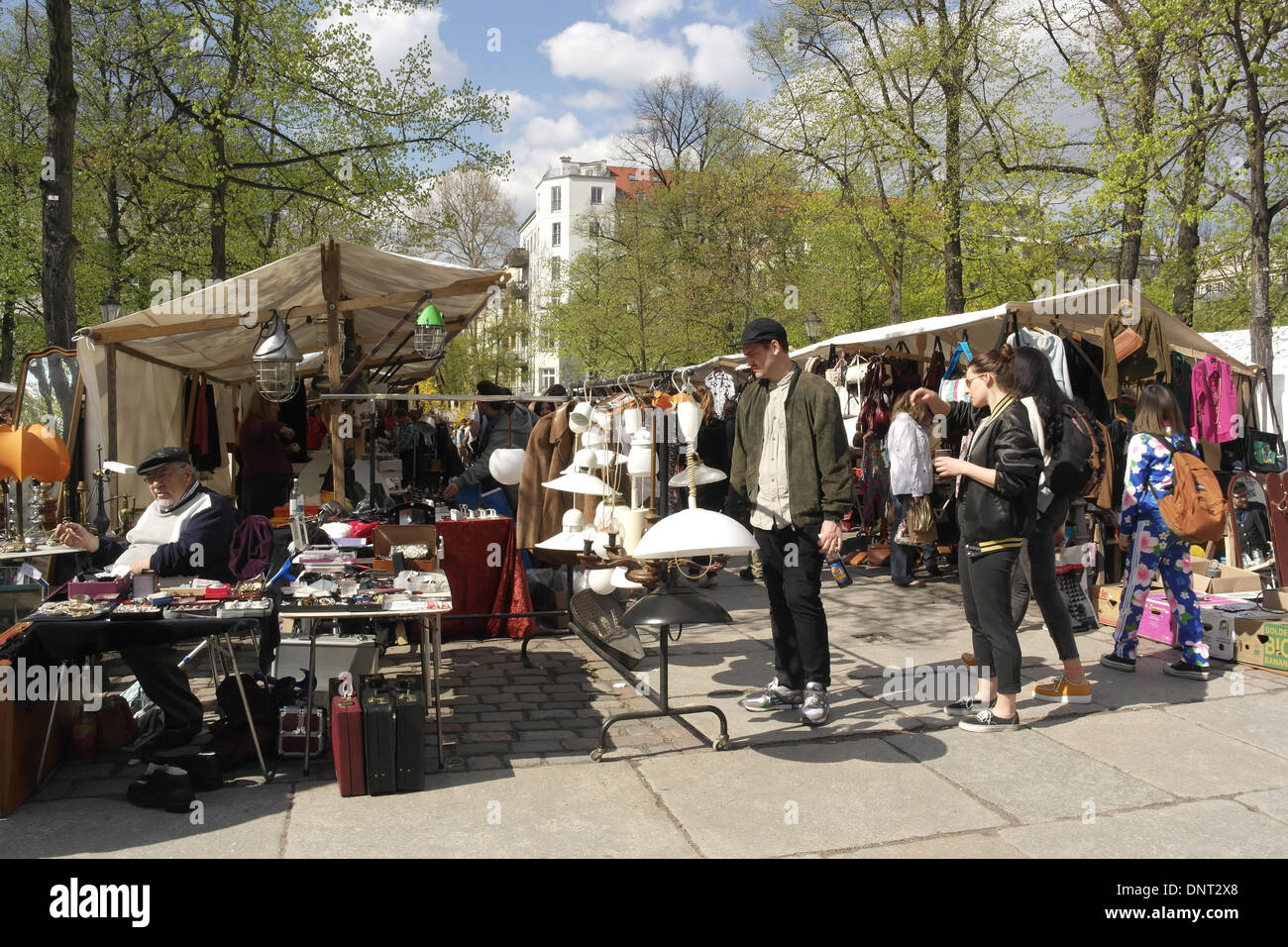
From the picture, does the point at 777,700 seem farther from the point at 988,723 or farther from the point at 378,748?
the point at 378,748

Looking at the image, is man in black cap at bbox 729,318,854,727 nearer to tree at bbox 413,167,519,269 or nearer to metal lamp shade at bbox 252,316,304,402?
metal lamp shade at bbox 252,316,304,402

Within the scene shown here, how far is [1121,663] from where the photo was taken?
627cm

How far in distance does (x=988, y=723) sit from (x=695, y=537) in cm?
201

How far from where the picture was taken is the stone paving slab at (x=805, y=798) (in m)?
3.82

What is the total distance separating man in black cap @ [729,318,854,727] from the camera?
192 inches

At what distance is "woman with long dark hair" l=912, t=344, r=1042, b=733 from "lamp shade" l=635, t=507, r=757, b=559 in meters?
1.21

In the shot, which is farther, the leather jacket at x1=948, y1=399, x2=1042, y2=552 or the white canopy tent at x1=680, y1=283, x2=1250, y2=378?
the white canopy tent at x1=680, y1=283, x2=1250, y2=378

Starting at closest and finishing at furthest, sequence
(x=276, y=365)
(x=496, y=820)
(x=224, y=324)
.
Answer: (x=496, y=820) < (x=276, y=365) < (x=224, y=324)

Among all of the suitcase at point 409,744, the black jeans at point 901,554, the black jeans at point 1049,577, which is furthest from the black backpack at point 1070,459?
the black jeans at point 901,554

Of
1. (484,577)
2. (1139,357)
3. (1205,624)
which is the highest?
(1139,357)

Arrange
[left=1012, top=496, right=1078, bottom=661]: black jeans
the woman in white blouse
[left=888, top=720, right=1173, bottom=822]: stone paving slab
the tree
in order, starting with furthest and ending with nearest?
the tree < the woman in white blouse < [left=1012, top=496, right=1078, bottom=661]: black jeans < [left=888, top=720, right=1173, bottom=822]: stone paving slab

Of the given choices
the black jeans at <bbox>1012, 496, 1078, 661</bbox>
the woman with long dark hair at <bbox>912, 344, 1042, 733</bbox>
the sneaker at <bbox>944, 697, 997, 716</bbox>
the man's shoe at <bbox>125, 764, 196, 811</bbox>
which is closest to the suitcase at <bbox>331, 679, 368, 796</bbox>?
the man's shoe at <bbox>125, 764, 196, 811</bbox>

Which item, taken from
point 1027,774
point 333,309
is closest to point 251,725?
point 333,309

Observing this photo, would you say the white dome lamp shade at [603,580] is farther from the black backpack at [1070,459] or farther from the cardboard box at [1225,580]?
the cardboard box at [1225,580]
